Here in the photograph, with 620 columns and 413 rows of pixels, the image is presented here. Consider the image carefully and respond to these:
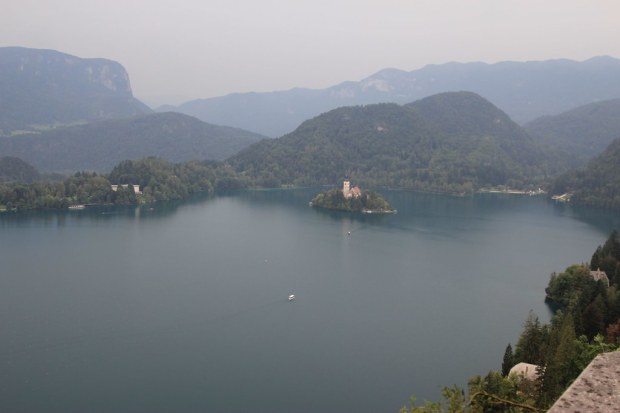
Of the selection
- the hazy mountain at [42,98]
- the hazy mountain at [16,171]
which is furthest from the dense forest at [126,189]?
the hazy mountain at [42,98]

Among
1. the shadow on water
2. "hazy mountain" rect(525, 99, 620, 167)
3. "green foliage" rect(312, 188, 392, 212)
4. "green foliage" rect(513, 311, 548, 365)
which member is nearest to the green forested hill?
the shadow on water

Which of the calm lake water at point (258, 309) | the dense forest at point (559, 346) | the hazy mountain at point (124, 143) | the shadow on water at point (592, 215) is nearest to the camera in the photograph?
the dense forest at point (559, 346)

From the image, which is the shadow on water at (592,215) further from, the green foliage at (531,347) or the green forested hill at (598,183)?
the green foliage at (531,347)

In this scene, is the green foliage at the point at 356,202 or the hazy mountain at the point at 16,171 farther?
the hazy mountain at the point at 16,171

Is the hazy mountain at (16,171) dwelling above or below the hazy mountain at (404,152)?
below

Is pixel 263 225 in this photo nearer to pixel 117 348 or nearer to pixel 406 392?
pixel 117 348

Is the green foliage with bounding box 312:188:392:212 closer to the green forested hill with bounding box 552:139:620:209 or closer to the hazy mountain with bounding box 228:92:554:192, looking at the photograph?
the hazy mountain with bounding box 228:92:554:192

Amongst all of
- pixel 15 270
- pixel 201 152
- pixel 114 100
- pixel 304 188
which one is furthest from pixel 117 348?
pixel 114 100
